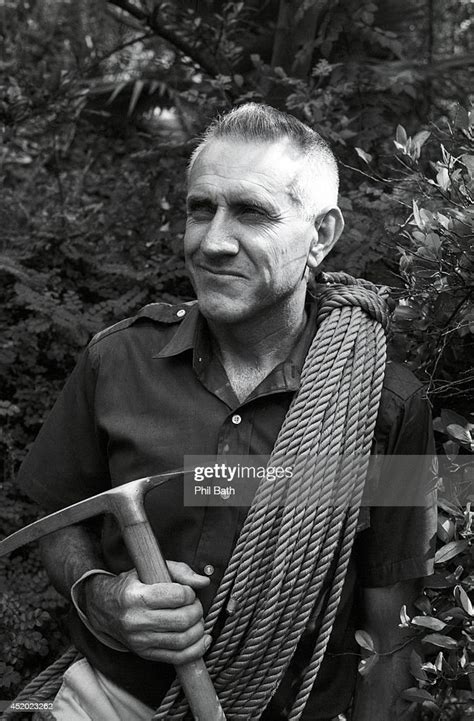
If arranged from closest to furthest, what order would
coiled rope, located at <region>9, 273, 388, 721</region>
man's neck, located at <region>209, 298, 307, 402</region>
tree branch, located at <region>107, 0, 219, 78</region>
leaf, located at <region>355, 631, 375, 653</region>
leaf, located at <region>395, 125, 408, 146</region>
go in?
coiled rope, located at <region>9, 273, 388, 721</region> < leaf, located at <region>355, 631, 375, 653</region> < man's neck, located at <region>209, 298, 307, 402</region> < leaf, located at <region>395, 125, 408, 146</region> < tree branch, located at <region>107, 0, 219, 78</region>

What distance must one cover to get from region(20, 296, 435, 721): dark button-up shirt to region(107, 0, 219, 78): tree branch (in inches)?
96.0

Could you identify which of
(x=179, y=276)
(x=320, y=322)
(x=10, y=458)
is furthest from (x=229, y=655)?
(x=179, y=276)

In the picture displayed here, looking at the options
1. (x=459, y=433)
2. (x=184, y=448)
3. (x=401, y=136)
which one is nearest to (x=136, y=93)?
(x=401, y=136)

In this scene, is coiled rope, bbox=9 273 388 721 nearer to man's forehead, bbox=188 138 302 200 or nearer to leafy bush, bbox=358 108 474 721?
leafy bush, bbox=358 108 474 721

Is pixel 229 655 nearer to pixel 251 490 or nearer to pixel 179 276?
pixel 251 490

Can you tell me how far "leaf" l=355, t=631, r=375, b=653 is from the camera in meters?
2.24

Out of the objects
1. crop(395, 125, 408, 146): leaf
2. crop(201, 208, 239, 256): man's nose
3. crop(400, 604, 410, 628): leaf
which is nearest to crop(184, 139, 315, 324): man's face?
crop(201, 208, 239, 256): man's nose

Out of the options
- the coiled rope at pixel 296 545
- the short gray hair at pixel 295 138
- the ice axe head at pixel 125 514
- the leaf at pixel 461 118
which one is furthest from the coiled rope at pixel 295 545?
the leaf at pixel 461 118

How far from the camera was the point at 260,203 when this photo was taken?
7.29ft

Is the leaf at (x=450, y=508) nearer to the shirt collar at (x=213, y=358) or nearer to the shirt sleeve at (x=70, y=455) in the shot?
the shirt collar at (x=213, y=358)

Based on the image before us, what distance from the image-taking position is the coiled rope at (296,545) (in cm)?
214

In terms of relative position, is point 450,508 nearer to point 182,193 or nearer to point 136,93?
point 182,193

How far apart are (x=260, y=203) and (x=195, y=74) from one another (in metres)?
2.74

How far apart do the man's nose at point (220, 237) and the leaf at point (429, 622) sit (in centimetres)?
99
